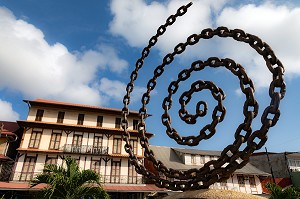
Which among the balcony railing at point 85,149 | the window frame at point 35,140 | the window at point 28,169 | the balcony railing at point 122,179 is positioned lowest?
the balcony railing at point 122,179

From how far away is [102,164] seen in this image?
82.8 feet

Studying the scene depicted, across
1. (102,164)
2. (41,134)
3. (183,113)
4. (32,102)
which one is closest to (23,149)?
(41,134)

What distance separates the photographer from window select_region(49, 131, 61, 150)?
24.5 metres

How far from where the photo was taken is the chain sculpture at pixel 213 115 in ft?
5.48

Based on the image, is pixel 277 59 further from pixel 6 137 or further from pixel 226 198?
pixel 6 137

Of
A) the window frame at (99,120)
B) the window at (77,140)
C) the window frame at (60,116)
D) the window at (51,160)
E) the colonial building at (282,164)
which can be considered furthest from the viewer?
the colonial building at (282,164)

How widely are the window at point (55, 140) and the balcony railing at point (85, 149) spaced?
797 mm

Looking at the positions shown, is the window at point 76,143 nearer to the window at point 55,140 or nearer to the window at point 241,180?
the window at point 55,140

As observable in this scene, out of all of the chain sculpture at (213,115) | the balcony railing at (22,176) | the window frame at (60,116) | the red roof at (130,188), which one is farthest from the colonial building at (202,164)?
the chain sculpture at (213,115)

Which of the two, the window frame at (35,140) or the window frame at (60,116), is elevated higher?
the window frame at (60,116)

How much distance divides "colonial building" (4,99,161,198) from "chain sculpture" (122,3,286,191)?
845 inches

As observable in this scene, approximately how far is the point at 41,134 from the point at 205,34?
2545 centimetres

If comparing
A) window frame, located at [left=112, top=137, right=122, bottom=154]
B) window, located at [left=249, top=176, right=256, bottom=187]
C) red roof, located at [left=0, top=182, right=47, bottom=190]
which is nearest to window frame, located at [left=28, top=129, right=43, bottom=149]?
red roof, located at [left=0, top=182, right=47, bottom=190]

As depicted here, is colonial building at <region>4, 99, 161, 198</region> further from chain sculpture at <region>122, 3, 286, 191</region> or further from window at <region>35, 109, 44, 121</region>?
chain sculpture at <region>122, 3, 286, 191</region>
